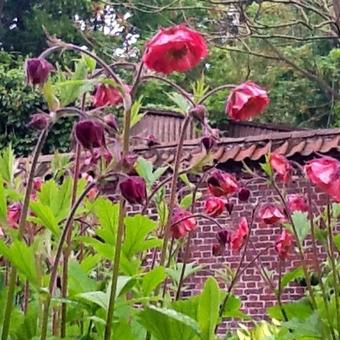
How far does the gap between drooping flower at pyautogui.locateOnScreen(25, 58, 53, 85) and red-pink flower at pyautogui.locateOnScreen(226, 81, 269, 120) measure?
31 centimetres

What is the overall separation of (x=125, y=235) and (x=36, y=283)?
177mm

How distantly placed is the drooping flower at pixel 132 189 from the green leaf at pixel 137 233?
74mm

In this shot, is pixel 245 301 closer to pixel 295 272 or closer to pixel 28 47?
pixel 295 272

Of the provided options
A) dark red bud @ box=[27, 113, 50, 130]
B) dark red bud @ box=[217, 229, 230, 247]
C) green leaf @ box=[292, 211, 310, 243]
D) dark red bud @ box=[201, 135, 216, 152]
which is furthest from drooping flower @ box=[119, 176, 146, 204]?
dark red bud @ box=[217, 229, 230, 247]

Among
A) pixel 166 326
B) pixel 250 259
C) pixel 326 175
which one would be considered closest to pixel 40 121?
pixel 166 326

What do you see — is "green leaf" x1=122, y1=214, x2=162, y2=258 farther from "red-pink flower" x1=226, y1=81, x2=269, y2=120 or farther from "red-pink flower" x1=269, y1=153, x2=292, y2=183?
"red-pink flower" x1=269, y1=153, x2=292, y2=183

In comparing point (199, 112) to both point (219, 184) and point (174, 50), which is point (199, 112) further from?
point (219, 184)

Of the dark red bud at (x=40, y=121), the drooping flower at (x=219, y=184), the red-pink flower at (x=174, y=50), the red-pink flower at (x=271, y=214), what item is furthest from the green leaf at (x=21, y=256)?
the red-pink flower at (x=271, y=214)

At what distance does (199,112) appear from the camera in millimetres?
1103

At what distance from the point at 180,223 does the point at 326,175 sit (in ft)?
0.97

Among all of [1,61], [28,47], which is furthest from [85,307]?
[28,47]

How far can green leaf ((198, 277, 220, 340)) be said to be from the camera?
93 centimetres

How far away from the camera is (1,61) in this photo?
12.6 metres

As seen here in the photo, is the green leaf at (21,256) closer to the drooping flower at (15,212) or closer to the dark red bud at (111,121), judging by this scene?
the dark red bud at (111,121)
